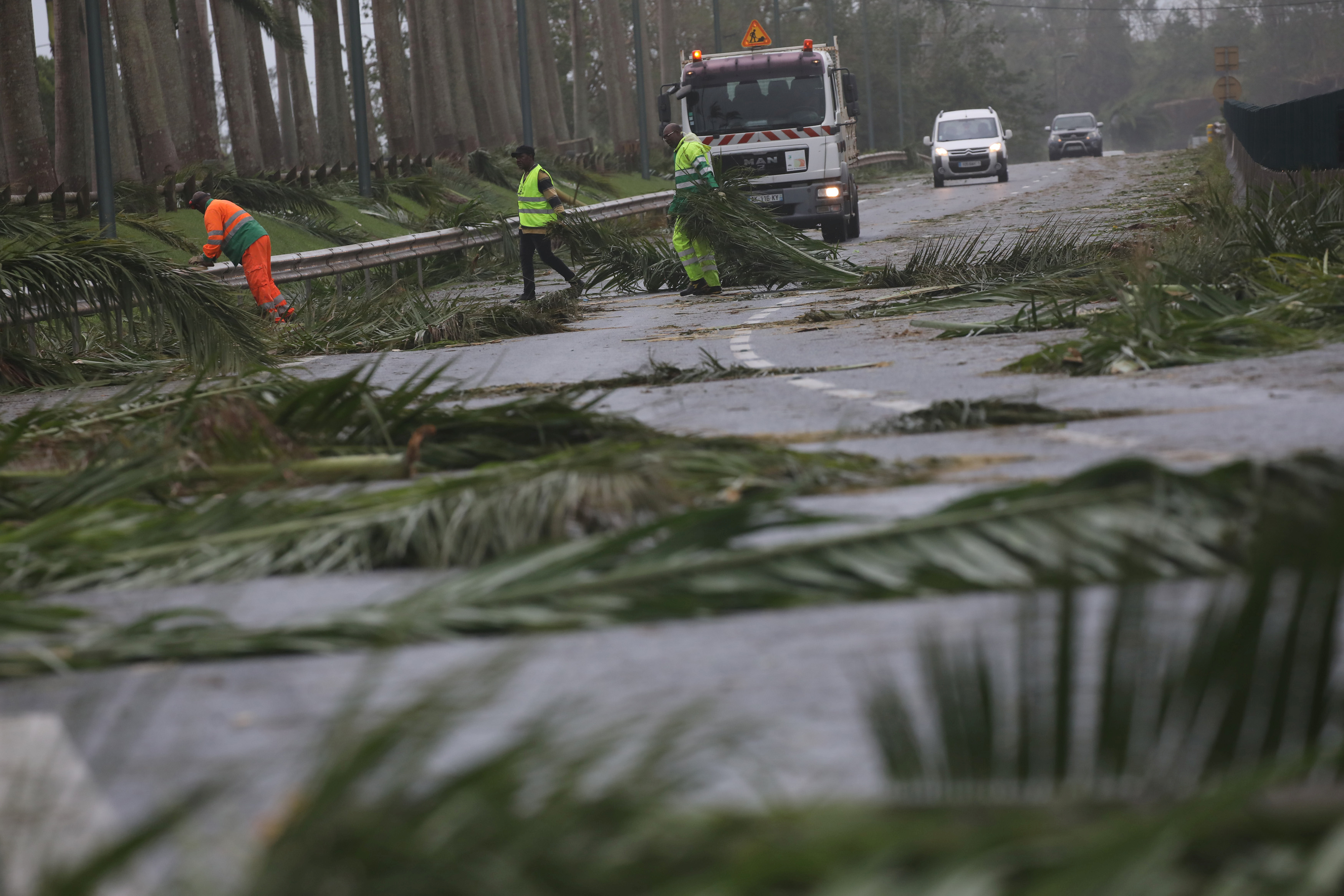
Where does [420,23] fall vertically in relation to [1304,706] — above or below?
above

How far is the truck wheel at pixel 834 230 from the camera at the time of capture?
1033 inches

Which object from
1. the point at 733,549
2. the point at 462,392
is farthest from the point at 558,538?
the point at 462,392

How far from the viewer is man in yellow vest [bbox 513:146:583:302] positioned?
1992 cm

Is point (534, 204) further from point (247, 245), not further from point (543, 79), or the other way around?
point (543, 79)

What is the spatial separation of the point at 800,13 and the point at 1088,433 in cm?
9200

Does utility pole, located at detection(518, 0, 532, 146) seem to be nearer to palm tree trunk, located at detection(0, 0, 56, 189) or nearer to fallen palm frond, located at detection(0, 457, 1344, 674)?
palm tree trunk, located at detection(0, 0, 56, 189)

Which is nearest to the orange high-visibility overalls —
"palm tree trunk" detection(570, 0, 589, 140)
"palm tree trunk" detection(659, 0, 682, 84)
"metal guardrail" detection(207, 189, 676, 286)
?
"metal guardrail" detection(207, 189, 676, 286)

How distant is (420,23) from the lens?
147ft

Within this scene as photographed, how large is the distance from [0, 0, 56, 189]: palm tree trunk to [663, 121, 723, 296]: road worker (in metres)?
11.3

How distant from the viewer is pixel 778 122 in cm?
2558

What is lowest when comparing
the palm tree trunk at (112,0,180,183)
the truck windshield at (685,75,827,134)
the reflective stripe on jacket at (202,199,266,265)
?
the reflective stripe on jacket at (202,199,266,265)

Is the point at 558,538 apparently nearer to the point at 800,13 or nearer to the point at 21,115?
Answer: the point at 21,115

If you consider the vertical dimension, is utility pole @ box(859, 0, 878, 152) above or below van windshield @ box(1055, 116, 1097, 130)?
above

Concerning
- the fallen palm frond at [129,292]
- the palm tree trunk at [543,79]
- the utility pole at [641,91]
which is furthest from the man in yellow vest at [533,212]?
the palm tree trunk at [543,79]
